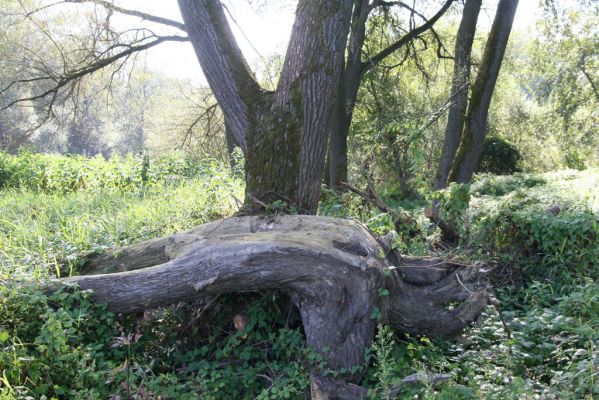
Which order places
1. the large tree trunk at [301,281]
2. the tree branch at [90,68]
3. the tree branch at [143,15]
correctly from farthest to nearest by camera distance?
the tree branch at [143,15] → the tree branch at [90,68] → the large tree trunk at [301,281]

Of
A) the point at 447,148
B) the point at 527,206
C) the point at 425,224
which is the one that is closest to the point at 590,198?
the point at 527,206

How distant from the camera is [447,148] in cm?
1024

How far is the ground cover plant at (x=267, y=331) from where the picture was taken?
3.41 meters

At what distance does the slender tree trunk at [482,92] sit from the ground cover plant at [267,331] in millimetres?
2807

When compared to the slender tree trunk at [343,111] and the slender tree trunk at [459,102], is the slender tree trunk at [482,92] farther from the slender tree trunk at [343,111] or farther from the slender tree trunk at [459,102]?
the slender tree trunk at [343,111]

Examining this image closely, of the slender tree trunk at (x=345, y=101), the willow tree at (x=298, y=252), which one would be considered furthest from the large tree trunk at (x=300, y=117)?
the slender tree trunk at (x=345, y=101)

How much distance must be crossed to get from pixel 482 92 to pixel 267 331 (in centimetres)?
682

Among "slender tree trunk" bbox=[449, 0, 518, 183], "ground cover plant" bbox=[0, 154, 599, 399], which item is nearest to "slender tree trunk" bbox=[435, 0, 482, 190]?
"slender tree trunk" bbox=[449, 0, 518, 183]

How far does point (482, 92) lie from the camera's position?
9289mm

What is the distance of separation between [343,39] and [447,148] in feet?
18.0

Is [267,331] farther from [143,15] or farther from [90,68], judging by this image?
[143,15]

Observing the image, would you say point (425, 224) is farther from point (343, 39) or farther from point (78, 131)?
point (78, 131)

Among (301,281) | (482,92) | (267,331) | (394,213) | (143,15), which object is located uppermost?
(143,15)

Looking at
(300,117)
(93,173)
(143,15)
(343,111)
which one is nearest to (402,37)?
(343,111)
